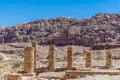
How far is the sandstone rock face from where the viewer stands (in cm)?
11362

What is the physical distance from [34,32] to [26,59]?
9687 cm

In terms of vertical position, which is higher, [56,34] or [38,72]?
[56,34]

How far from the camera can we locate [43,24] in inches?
5305

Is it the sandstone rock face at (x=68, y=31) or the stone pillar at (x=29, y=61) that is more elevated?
the sandstone rock face at (x=68, y=31)

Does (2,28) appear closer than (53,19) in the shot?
No

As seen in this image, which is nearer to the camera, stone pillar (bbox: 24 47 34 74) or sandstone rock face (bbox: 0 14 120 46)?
stone pillar (bbox: 24 47 34 74)

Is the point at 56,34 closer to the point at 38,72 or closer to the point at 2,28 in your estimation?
the point at 2,28

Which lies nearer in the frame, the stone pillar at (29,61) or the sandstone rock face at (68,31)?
the stone pillar at (29,61)

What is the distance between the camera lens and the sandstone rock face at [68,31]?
373 feet

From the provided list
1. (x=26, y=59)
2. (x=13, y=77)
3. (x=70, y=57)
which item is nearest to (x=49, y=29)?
(x=70, y=57)

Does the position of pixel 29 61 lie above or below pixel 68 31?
below

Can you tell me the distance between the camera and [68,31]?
121562mm

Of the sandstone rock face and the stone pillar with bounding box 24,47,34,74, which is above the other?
the sandstone rock face

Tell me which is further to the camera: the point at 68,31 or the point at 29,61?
the point at 68,31
